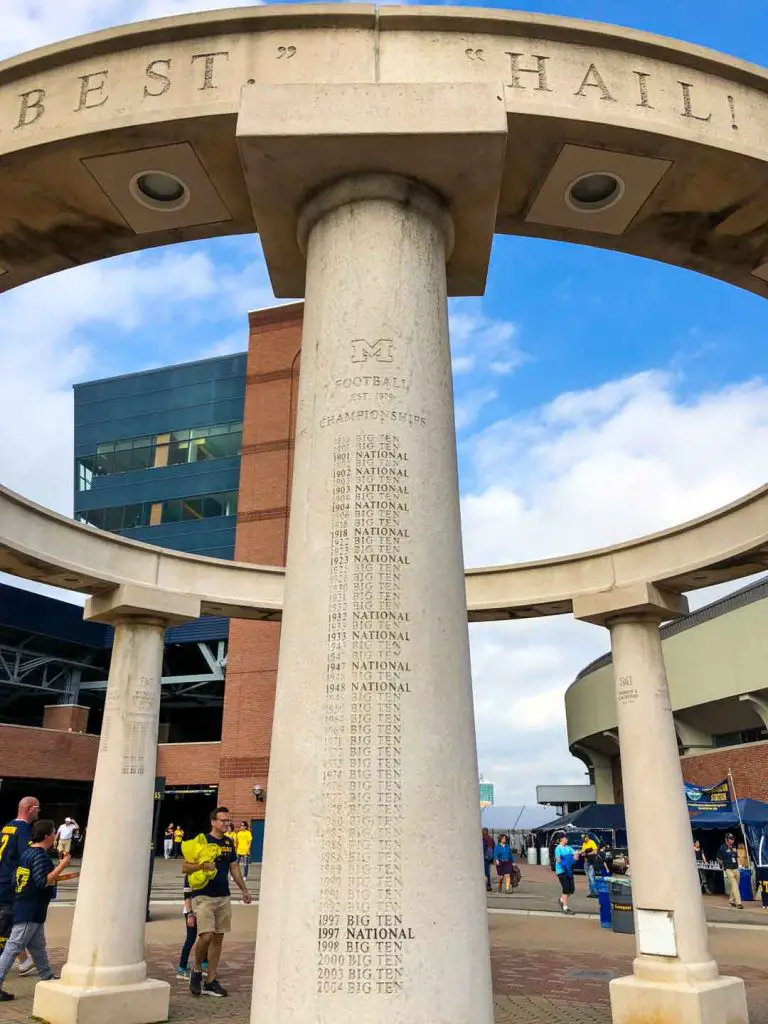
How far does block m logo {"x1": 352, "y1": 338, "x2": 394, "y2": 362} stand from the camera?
469cm

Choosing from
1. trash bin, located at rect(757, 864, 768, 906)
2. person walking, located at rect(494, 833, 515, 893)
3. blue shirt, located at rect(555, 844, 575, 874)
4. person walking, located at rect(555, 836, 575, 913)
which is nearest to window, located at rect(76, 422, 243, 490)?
person walking, located at rect(494, 833, 515, 893)

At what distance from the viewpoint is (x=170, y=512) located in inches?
1930

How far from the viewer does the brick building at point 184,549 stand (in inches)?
1563

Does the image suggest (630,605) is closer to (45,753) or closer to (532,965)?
(532,965)

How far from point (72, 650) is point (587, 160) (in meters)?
46.3

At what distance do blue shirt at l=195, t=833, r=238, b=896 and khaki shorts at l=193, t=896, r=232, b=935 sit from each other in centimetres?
7

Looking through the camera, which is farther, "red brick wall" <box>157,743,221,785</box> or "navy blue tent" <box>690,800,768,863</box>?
"red brick wall" <box>157,743,221,785</box>

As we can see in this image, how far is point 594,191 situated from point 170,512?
149ft

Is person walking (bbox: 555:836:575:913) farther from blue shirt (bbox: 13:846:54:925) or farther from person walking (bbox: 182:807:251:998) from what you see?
blue shirt (bbox: 13:846:54:925)

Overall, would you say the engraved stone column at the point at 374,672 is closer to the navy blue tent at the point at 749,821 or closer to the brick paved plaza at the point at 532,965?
the brick paved plaza at the point at 532,965

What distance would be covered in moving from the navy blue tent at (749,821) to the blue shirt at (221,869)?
19127 millimetres

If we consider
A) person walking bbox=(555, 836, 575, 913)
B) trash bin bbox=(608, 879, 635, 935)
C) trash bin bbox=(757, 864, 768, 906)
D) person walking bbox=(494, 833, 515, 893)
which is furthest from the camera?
A: person walking bbox=(494, 833, 515, 893)

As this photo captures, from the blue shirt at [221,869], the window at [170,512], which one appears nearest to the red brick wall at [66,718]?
the window at [170,512]

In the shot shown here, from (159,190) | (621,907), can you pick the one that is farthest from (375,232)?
(621,907)
